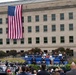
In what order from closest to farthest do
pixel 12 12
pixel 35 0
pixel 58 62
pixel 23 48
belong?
pixel 58 62, pixel 12 12, pixel 23 48, pixel 35 0

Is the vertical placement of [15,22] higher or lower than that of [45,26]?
higher

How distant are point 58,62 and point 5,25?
34.9 m

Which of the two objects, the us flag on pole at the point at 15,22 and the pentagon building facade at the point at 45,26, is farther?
the pentagon building facade at the point at 45,26

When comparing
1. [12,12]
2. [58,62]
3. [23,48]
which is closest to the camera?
[58,62]

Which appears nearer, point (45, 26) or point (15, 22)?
point (15, 22)

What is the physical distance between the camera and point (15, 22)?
229 feet

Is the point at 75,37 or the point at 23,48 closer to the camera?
the point at 75,37

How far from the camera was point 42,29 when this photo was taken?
7356 cm

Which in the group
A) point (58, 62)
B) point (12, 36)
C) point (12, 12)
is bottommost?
point (58, 62)

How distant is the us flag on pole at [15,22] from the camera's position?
69.4 meters

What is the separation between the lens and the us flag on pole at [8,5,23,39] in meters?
69.4

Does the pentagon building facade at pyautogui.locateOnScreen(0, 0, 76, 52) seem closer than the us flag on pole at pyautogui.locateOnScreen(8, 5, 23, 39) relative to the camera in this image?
No

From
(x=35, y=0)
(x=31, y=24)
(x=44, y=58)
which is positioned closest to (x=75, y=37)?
(x=31, y=24)

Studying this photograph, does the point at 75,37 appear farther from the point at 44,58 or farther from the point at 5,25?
the point at 44,58
